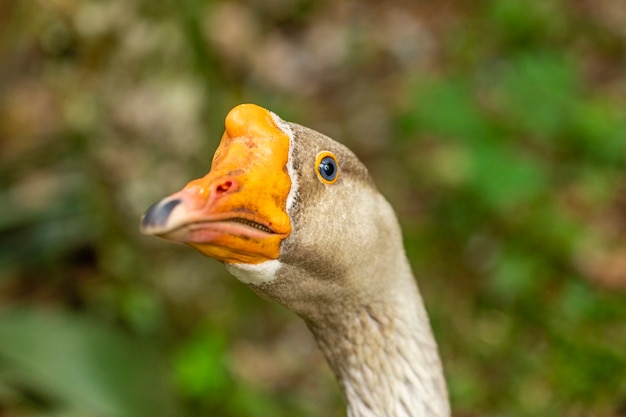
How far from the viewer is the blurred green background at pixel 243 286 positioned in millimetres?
4102

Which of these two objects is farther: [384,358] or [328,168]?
[384,358]

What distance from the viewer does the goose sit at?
184 centimetres

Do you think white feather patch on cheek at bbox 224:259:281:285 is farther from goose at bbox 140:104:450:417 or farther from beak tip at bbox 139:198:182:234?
beak tip at bbox 139:198:182:234

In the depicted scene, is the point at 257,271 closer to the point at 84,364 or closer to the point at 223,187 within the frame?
the point at 223,187

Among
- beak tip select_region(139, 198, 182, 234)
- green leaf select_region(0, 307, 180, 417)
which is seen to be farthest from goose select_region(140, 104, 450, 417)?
green leaf select_region(0, 307, 180, 417)

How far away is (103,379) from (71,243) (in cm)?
146

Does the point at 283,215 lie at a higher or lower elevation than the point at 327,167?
lower

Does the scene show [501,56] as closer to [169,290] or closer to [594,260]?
[594,260]

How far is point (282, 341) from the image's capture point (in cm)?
486

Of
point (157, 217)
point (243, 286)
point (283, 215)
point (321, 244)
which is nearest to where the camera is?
point (157, 217)

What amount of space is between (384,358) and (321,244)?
57 centimetres

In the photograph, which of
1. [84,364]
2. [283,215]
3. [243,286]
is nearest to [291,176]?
[283,215]

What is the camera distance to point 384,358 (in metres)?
2.45

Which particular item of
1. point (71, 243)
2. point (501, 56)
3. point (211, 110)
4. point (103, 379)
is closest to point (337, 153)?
point (211, 110)
